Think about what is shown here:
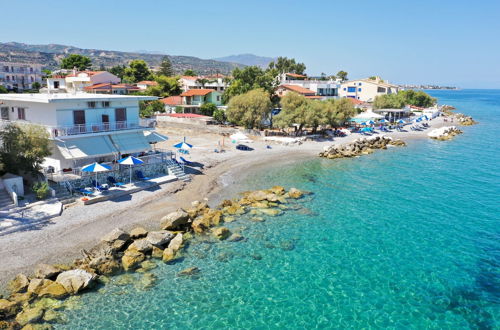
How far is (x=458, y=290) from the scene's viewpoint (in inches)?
687

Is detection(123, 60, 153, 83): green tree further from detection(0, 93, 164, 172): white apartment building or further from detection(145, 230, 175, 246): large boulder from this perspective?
detection(145, 230, 175, 246): large boulder

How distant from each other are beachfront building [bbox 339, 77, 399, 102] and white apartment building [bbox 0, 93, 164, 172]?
76671 millimetres

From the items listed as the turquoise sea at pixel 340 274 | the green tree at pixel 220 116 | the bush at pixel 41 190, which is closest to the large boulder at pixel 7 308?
the turquoise sea at pixel 340 274

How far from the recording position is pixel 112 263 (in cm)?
1809

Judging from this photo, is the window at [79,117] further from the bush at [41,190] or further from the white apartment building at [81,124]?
the bush at [41,190]

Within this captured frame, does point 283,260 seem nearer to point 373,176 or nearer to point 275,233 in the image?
point 275,233

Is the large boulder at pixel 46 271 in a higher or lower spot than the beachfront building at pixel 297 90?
lower

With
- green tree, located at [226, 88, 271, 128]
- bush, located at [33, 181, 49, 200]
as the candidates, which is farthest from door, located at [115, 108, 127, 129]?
green tree, located at [226, 88, 271, 128]

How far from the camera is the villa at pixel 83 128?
27.2 m

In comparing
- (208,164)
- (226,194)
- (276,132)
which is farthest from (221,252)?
(276,132)

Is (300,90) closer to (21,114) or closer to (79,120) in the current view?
(79,120)

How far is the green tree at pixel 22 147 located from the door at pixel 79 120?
350 centimetres

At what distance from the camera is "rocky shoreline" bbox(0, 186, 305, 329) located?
48.5 ft

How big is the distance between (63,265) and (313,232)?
14313 millimetres
